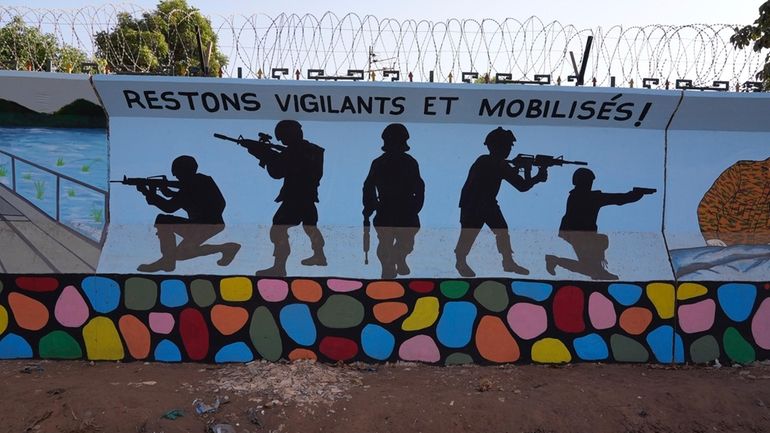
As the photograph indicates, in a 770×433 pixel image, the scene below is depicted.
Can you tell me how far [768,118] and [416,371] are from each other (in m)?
3.77

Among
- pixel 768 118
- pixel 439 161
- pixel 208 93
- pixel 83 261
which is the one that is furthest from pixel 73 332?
pixel 768 118

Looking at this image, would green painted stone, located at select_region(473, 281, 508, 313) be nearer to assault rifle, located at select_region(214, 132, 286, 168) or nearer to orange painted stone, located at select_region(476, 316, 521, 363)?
orange painted stone, located at select_region(476, 316, 521, 363)

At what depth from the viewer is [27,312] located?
480 centimetres

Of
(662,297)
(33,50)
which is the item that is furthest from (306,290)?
(33,50)

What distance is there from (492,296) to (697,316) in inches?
71.2

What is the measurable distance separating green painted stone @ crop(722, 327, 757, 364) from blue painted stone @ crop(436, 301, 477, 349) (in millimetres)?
2242

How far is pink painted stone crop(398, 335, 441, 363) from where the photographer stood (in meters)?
4.80

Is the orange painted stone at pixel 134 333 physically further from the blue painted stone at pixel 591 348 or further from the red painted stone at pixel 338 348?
the blue painted stone at pixel 591 348

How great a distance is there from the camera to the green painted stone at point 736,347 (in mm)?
4934

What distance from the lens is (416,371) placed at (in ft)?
15.4

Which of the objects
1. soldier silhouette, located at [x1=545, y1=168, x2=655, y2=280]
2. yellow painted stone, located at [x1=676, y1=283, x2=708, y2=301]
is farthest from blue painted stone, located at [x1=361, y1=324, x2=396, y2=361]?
yellow painted stone, located at [x1=676, y1=283, x2=708, y2=301]

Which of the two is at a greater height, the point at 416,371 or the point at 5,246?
the point at 5,246

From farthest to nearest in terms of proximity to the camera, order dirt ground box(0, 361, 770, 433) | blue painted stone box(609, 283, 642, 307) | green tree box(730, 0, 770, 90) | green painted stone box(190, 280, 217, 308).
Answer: green tree box(730, 0, 770, 90) < blue painted stone box(609, 283, 642, 307) < green painted stone box(190, 280, 217, 308) < dirt ground box(0, 361, 770, 433)

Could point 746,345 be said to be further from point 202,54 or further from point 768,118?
point 202,54
